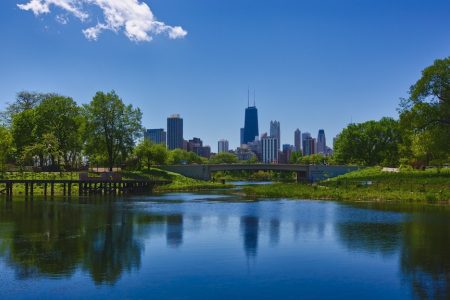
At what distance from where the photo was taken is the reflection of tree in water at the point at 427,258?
19.9 m

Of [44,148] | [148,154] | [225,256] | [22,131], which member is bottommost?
[225,256]

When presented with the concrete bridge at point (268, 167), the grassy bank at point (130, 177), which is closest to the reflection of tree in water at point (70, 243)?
the grassy bank at point (130, 177)

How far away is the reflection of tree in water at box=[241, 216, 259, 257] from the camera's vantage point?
28152mm

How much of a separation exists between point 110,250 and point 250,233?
426 inches

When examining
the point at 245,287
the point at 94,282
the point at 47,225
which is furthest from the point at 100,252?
the point at 47,225

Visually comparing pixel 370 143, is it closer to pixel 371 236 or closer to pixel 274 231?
pixel 274 231

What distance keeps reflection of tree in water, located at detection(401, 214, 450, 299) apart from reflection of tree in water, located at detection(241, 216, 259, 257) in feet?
27.3

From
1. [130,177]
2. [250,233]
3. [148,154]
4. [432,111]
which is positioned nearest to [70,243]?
[250,233]

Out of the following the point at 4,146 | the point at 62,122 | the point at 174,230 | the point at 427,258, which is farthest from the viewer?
the point at 62,122

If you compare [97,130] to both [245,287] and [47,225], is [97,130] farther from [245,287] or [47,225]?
[245,287]

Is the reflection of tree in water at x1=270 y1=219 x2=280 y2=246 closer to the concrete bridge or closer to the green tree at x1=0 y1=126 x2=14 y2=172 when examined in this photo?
the green tree at x1=0 y1=126 x2=14 y2=172

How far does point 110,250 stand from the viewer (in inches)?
1094

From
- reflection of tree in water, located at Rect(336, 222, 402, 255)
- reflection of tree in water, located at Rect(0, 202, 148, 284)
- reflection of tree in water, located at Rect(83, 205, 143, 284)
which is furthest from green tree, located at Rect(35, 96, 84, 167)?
reflection of tree in water, located at Rect(336, 222, 402, 255)

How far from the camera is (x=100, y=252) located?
2697 cm
